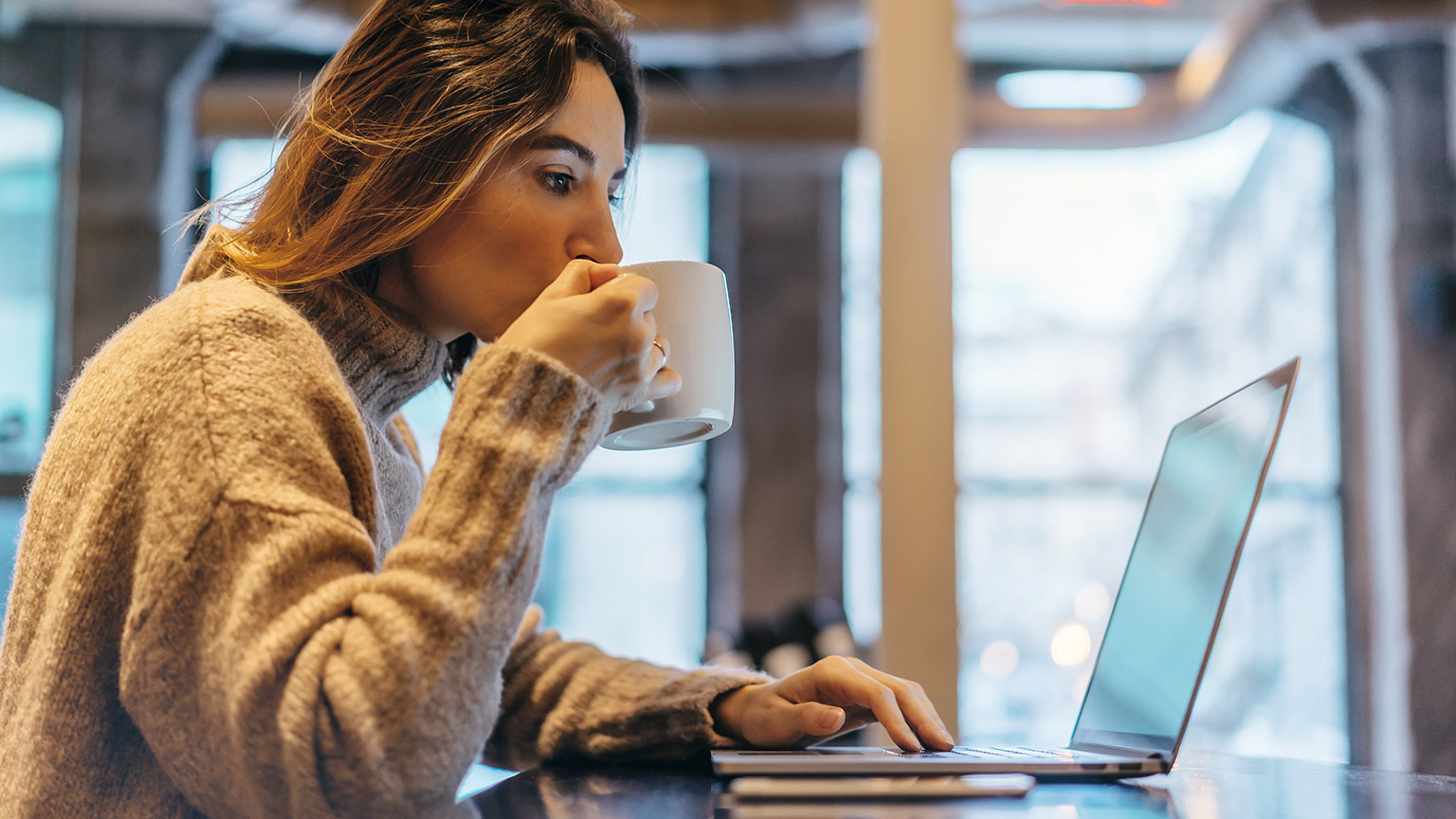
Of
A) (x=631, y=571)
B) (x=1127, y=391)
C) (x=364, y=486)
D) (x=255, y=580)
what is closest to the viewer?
(x=255, y=580)

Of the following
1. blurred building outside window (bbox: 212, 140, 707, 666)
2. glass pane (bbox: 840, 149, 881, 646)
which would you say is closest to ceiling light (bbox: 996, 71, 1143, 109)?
glass pane (bbox: 840, 149, 881, 646)

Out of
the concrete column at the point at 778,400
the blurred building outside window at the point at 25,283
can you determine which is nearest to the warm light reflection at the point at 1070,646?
the concrete column at the point at 778,400

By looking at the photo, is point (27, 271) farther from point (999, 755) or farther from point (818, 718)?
point (999, 755)

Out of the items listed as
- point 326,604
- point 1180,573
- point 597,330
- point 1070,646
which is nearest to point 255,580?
point 326,604

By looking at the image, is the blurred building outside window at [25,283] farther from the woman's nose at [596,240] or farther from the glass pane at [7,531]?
the woman's nose at [596,240]

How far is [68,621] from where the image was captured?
2.09 feet

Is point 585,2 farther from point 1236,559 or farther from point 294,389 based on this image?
point 1236,559

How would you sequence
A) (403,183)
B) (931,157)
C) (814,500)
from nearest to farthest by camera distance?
(403,183), (931,157), (814,500)

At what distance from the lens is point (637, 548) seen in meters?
4.25

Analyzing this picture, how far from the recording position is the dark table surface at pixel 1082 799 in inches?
21.2

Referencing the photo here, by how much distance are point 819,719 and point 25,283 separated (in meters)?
2.91

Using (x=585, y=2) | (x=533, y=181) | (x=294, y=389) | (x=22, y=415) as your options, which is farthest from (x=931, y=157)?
(x=22, y=415)

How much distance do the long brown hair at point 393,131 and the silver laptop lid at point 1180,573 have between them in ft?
1.73

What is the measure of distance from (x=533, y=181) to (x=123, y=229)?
3.63 metres
